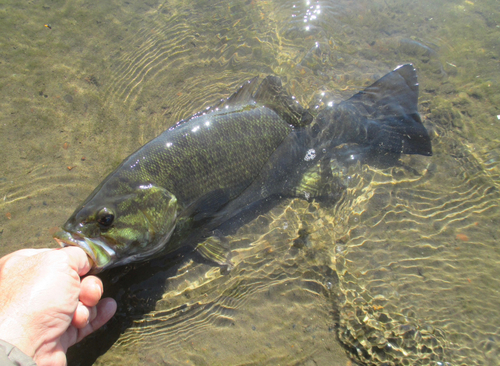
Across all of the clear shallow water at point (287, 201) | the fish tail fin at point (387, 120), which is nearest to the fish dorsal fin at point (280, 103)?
the fish tail fin at point (387, 120)

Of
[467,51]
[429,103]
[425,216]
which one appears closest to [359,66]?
[429,103]

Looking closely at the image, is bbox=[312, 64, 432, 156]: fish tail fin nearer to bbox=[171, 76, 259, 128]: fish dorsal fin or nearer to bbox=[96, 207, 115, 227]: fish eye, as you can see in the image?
bbox=[171, 76, 259, 128]: fish dorsal fin

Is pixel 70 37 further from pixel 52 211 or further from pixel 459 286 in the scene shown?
pixel 459 286

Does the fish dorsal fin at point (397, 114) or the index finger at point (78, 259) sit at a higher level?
the index finger at point (78, 259)

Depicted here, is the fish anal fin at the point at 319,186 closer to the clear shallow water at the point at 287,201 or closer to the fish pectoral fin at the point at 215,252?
the clear shallow water at the point at 287,201

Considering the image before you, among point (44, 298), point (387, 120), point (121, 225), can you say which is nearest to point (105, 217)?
point (121, 225)

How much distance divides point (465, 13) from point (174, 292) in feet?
22.3

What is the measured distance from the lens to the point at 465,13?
5297 millimetres

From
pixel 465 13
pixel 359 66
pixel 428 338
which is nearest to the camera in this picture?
pixel 428 338

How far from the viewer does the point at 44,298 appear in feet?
6.79

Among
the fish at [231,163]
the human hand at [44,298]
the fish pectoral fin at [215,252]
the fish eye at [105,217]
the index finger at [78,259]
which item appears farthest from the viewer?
the fish pectoral fin at [215,252]

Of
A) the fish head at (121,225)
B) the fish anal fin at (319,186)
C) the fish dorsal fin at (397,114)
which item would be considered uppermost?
the fish head at (121,225)

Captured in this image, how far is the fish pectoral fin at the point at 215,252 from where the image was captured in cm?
336

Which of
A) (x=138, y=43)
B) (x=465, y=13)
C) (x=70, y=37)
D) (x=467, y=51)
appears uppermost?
(x=70, y=37)
